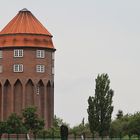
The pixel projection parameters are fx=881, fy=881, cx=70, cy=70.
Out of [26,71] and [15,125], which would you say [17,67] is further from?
[15,125]

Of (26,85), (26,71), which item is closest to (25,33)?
(26,71)

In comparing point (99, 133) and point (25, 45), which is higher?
point (25, 45)

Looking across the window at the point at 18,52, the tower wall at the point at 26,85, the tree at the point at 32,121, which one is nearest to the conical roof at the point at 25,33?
the window at the point at 18,52

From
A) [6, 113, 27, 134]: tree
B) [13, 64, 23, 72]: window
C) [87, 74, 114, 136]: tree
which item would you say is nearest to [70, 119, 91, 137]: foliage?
[87, 74, 114, 136]: tree

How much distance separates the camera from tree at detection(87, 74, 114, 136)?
104556 millimetres

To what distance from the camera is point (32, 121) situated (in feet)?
356

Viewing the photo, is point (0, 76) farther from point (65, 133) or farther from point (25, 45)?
point (65, 133)

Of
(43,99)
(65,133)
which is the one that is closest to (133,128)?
(43,99)

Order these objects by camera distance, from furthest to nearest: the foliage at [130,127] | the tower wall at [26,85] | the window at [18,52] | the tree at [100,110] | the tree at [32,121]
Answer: the foliage at [130,127] < the window at [18,52] < the tower wall at [26,85] < the tree at [32,121] < the tree at [100,110]

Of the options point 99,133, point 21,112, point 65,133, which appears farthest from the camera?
point 21,112

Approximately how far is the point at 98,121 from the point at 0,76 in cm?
1929

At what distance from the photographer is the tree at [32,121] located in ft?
354

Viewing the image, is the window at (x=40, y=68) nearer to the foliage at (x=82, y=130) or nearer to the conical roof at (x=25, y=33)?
the conical roof at (x=25, y=33)

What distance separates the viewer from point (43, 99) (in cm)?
11775
